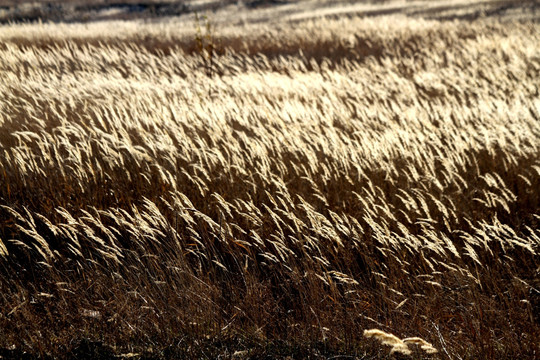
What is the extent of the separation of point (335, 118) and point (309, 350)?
11.0ft

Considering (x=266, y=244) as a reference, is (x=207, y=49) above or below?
above

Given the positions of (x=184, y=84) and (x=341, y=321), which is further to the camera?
(x=184, y=84)

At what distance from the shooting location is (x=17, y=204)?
3.20m

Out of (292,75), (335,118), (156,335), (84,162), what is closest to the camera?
(156,335)

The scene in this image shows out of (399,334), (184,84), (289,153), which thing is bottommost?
(399,334)

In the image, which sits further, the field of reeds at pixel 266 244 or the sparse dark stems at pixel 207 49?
the sparse dark stems at pixel 207 49

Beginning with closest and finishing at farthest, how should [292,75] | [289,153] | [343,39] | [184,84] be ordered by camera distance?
[289,153] → [184,84] → [292,75] → [343,39]

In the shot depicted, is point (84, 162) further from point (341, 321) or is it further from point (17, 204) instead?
point (341, 321)

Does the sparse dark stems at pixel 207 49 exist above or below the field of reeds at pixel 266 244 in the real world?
above

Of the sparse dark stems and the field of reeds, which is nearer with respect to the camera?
the field of reeds

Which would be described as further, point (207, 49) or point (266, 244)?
point (207, 49)

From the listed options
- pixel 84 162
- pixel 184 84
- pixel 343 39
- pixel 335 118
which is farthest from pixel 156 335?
pixel 343 39

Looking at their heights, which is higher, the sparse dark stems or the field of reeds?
the sparse dark stems

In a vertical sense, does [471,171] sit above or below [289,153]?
below
